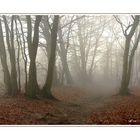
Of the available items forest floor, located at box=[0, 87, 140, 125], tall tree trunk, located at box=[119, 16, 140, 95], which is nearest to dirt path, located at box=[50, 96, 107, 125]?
forest floor, located at box=[0, 87, 140, 125]

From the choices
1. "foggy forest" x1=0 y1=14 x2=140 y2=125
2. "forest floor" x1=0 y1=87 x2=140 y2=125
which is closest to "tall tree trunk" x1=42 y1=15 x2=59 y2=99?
"foggy forest" x1=0 y1=14 x2=140 y2=125

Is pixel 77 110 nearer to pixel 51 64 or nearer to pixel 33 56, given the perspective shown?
pixel 51 64

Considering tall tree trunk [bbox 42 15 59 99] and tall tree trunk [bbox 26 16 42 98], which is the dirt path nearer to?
tall tree trunk [bbox 42 15 59 99]

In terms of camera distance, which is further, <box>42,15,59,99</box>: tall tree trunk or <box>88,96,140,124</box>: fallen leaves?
<box>42,15,59,99</box>: tall tree trunk

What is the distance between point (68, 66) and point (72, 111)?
858 millimetres

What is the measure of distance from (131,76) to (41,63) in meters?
1.73

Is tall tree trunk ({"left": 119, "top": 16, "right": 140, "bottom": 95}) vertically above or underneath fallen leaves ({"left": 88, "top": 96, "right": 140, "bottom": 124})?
above

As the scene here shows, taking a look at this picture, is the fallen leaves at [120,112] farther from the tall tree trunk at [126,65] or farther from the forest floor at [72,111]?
the tall tree trunk at [126,65]

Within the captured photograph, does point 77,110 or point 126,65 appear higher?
point 126,65

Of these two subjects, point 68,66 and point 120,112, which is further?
point 68,66

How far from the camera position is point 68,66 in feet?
153

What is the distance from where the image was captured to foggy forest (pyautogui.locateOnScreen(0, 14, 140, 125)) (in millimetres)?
46594

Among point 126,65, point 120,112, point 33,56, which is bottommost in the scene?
point 120,112

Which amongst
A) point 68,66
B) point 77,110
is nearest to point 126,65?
point 68,66
